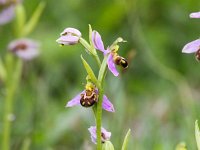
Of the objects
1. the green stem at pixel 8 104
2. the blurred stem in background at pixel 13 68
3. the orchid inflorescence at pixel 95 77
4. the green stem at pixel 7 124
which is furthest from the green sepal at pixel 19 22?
the orchid inflorescence at pixel 95 77

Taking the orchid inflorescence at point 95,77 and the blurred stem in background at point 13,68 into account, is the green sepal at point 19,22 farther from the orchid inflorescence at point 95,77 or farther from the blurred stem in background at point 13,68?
the orchid inflorescence at point 95,77

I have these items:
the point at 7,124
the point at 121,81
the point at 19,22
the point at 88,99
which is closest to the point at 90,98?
the point at 88,99

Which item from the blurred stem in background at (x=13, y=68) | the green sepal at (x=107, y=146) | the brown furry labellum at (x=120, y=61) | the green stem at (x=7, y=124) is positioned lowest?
the green sepal at (x=107, y=146)

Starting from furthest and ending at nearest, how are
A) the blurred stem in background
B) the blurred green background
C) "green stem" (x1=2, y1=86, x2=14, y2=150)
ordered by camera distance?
1. the blurred green background
2. the blurred stem in background
3. "green stem" (x1=2, y1=86, x2=14, y2=150)

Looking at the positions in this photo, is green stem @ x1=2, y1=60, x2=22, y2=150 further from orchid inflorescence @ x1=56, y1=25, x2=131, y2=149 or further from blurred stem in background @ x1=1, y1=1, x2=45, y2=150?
orchid inflorescence @ x1=56, y1=25, x2=131, y2=149

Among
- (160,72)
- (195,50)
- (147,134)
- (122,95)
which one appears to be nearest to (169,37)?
(160,72)

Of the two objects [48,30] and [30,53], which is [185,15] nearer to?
[48,30]

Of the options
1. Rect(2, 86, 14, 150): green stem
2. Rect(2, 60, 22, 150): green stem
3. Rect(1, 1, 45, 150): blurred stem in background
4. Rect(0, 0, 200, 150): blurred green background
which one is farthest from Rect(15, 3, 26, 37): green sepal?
Rect(0, 0, 200, 150): blurred green background

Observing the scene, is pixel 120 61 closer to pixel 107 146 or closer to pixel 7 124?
pixel 107 146
